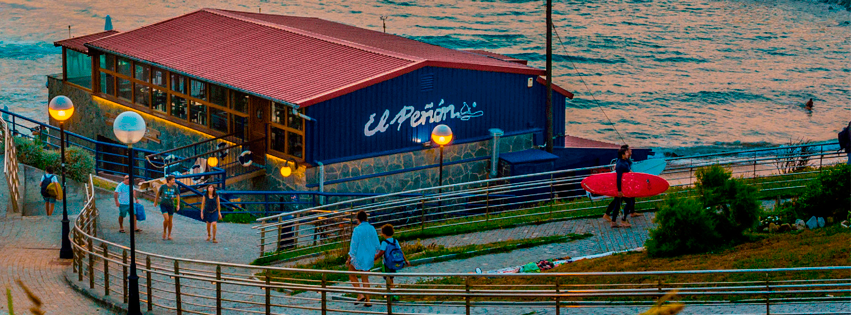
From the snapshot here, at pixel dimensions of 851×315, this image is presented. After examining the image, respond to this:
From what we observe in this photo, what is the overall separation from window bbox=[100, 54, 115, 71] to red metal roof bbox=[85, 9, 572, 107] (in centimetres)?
48

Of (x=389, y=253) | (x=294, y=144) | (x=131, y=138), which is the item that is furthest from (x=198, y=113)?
(x=389, y=253)

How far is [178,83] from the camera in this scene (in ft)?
92.8

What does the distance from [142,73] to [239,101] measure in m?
4.52

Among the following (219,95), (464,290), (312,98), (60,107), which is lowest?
(464,290)

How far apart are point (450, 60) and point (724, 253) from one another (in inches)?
514

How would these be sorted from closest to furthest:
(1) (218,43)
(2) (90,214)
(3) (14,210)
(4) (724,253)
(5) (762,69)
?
Result: (4) (724,253) < (2) (90,214) < (3) (14,210) < (1) (218,43) < (5) (762,69)

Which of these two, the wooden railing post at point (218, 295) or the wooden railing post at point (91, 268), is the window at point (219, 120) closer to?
the wooden railing post at point (91, 268)

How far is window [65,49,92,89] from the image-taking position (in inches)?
1288

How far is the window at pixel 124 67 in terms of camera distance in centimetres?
3001

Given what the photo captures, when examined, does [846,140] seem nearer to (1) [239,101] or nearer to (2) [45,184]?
(1) [239,101]

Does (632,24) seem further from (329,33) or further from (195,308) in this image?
(195,308)

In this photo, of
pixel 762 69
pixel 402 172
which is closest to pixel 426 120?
pixel 402 172

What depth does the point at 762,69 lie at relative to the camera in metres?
75.8

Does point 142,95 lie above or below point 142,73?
below
